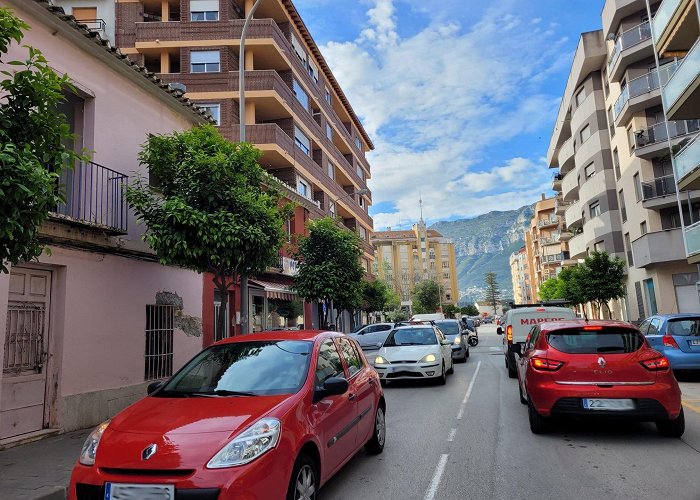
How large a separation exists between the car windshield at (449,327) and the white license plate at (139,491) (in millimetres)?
17171

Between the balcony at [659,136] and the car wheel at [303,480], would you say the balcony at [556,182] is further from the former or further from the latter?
the car wheel at [303,480]

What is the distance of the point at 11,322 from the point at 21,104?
172 inches

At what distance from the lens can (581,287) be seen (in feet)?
99.8

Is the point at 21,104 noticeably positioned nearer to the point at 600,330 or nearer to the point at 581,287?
the point at 600,330

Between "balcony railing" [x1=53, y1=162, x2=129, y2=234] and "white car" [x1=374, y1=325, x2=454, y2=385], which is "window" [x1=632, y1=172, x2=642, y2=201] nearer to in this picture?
"white car" [x1=374, y1=325, x2=454, y2=385]

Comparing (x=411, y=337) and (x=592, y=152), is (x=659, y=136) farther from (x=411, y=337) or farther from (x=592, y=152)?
(x=411, y=337)

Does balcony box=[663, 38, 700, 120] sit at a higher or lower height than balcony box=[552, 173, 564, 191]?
lower

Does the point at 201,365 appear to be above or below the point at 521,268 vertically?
below

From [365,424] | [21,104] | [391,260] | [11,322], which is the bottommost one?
[365,424]

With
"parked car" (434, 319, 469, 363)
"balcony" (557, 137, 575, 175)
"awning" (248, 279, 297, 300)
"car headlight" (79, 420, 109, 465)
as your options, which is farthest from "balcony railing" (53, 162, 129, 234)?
"balcony" (557, 137, 575, 175)

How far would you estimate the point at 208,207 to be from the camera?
30.7ft

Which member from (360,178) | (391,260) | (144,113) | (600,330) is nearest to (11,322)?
(144,113)

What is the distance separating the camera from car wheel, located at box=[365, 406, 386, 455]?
621 centimetres

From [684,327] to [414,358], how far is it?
6.43 metres
